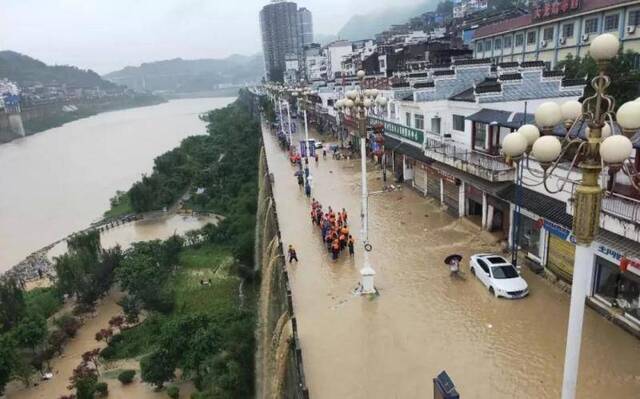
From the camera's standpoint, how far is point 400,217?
22.3 meters

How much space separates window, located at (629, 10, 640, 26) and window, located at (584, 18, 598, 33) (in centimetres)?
331

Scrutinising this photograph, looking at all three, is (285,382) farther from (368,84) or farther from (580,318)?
(368,84)

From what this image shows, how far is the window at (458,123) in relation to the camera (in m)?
22.5

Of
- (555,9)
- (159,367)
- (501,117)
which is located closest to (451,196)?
(501,117)

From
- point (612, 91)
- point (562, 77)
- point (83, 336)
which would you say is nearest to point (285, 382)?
point (83, 336)

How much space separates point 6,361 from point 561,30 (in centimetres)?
4563

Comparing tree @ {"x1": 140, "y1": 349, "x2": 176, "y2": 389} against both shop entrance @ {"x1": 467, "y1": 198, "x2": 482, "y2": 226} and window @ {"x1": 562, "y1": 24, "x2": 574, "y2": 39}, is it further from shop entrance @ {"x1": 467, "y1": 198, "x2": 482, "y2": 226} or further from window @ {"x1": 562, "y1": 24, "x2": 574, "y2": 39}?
window @ {"x1": 562, "y1": 24, "x2": 574, "y2": 39}

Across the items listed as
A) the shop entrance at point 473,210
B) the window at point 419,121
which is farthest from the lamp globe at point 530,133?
the window at point 419,121

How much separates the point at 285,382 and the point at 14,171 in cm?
7292

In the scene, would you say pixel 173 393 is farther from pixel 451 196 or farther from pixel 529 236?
pixel 451 196

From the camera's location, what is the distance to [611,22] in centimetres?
3559

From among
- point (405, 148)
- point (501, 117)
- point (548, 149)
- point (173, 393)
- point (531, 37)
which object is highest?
point (531, 37)

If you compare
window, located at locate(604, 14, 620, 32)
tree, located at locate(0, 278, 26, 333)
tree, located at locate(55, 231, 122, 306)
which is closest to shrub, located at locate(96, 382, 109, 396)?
tree, located at locate(0, 278, 26, 333)

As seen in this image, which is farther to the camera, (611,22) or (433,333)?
(611,22)
